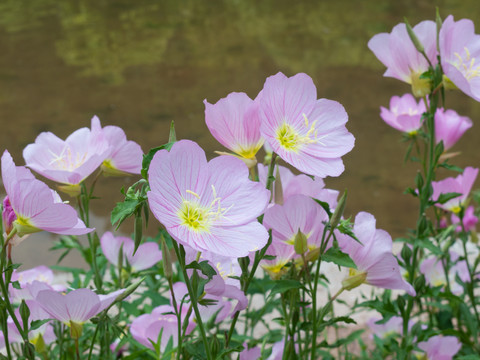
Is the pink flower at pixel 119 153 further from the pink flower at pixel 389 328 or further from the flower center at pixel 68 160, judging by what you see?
the pink flower at pixel 389 328

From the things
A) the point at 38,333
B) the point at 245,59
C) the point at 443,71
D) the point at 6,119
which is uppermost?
the point at 245,59

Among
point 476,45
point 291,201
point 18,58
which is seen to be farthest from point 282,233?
point 18,58

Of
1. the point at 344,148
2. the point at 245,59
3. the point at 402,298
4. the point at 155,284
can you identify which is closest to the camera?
the point at 344,148

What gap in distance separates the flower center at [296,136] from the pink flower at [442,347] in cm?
78

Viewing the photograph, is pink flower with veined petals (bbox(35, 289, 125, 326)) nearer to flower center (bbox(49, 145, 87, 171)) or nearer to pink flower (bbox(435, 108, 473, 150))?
flower center (bbox(49, 145, 87, 171))

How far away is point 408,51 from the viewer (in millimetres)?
1282

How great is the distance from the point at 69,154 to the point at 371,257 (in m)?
0.56

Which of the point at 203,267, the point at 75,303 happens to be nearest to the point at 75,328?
the point at 75,303

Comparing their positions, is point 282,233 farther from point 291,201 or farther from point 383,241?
point 383,241

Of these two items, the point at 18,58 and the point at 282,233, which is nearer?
the point at 282,233

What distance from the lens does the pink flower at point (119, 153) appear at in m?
1.22

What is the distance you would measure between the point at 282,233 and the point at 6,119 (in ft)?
13.5

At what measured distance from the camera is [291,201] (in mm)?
999

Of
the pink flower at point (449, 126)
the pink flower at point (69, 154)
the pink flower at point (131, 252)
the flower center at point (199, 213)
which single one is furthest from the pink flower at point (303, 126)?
the pink flower at point (449, 126)
